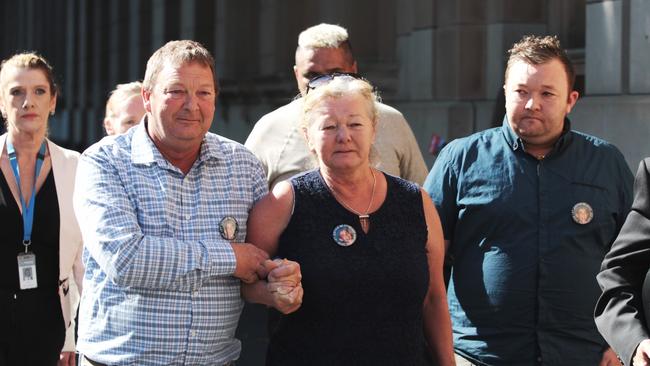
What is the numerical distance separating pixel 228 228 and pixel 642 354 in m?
1.57

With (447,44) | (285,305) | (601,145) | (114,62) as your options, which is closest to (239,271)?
(285,305)

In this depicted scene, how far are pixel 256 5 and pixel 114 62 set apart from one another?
967cm

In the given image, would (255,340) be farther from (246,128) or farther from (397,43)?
(246,128)

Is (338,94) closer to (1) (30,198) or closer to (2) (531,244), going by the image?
(2) (531,244)

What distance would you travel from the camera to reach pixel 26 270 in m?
5.56

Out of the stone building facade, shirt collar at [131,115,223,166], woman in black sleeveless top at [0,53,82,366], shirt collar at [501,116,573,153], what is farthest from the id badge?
the stone building facade

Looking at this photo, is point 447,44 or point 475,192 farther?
point 447,44

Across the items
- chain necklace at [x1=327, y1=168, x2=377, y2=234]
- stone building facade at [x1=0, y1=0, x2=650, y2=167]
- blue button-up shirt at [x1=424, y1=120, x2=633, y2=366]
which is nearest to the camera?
chain necklace at [x1=327, y1=168, x2=377, y2=234]

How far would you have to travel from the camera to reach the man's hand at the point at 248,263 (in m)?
4.24

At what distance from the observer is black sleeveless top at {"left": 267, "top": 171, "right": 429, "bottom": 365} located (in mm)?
4312

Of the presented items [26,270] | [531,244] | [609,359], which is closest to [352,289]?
[531,244]

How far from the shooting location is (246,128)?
20016mm

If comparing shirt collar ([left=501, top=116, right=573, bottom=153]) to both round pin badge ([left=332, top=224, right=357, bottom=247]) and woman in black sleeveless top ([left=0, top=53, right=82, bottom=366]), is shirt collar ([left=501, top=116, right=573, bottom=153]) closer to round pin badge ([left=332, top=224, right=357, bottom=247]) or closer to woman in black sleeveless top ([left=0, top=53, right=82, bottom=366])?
round pin badge ([left=332, top=224, right=357, bottom=247])

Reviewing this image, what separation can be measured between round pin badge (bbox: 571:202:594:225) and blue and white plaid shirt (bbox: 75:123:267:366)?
57.6 inches
